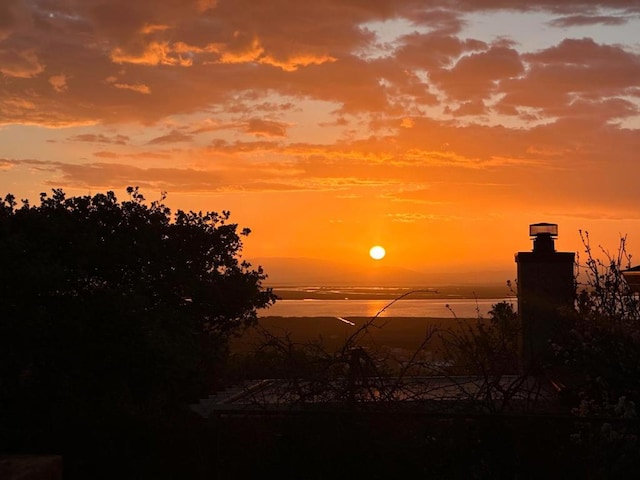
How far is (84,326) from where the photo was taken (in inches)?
399

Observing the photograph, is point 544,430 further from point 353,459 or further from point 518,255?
point 518,255

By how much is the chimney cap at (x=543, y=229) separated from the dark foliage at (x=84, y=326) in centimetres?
Answer: 711

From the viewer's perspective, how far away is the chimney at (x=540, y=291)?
1323 cm

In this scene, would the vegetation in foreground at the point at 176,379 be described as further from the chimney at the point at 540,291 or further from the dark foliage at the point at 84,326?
the chimney at the point at 540,291

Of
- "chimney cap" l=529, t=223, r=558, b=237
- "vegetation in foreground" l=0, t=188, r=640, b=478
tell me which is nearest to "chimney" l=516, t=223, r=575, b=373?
"chimney cap" l=529, t=223, r=558, b=237

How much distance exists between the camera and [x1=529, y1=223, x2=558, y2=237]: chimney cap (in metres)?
14.5

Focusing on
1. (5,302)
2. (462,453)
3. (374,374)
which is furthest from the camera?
(5,302)

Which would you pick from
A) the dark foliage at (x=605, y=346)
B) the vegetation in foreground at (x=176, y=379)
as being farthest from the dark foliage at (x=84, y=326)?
the dark foliage at (x=605, y=346)

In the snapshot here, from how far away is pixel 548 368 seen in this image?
1068 centimetres

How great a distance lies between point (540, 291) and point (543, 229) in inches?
61.2

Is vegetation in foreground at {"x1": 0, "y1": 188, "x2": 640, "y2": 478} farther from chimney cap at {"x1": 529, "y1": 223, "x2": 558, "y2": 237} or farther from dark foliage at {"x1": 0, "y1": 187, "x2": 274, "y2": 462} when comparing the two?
chimney cap at {"x1": 529, "y1": 223, "x2": 558, "y2": 237}

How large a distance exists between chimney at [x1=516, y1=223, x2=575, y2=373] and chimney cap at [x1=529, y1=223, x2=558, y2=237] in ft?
1.05

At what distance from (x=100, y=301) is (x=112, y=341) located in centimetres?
63

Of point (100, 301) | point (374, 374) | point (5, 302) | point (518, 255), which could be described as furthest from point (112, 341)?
point (518, 255)
